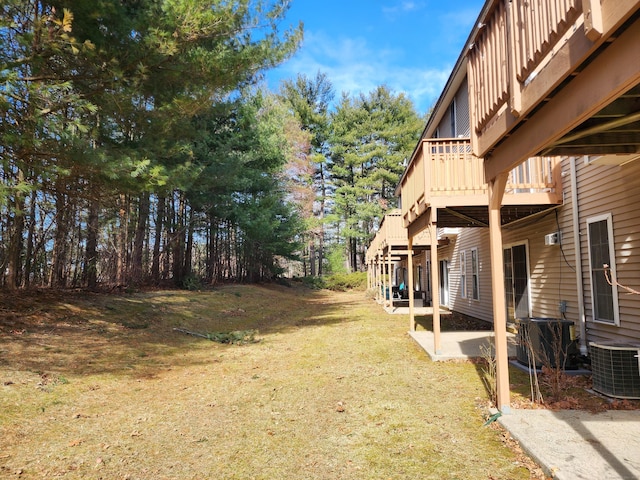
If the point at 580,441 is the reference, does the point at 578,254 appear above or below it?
above

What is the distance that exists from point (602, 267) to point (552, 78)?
15.7ft

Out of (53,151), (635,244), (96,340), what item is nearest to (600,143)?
(635,244)

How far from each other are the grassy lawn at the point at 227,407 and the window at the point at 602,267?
2154 mm

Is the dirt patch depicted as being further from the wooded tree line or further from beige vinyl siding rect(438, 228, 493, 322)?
the wooded tree line

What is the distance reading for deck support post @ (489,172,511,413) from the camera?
14.0 ft

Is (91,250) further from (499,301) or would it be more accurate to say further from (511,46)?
(511,46)

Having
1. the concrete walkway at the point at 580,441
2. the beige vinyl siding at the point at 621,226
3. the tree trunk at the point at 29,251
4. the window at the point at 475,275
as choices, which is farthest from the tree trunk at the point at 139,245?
the concrete walkway at the point at 580,441

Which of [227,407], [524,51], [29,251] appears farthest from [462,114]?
[29,251]

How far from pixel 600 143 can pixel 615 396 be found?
2.89m

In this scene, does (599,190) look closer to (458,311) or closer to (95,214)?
(458,311)

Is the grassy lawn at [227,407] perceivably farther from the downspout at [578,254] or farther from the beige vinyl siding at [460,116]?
the beige vinyl siding at [460,116]

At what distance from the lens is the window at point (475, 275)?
12.1m

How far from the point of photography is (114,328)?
30.9 ft

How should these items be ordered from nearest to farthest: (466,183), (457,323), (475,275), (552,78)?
(552,78) < (466,183) < (457,323) < (475,275)
